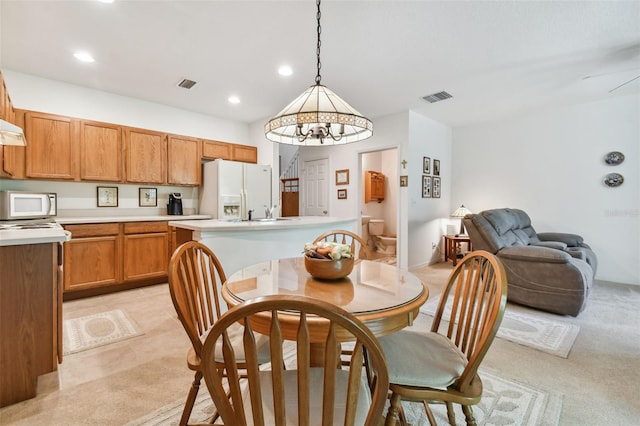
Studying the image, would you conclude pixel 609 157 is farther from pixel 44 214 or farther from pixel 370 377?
pixel 44 214

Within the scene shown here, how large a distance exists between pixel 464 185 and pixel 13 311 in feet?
20.1

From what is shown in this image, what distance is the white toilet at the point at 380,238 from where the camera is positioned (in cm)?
621

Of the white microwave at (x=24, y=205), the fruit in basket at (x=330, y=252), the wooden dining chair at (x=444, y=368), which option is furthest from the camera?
the white microwave at (x=24, y=205)

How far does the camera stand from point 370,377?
4.76ft

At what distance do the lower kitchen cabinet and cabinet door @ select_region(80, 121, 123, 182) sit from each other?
2.31ft

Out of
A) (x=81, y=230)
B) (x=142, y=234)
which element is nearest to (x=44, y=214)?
(x=81, y=230)

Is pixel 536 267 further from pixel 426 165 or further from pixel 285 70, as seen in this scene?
pixel 285 70

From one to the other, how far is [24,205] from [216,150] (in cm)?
243

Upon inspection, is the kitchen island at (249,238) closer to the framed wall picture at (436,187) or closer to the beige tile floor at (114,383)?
the beige tile floor at (114,383)

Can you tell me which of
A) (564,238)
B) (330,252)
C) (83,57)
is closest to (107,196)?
(83,57)

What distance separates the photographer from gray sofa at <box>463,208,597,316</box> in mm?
2824

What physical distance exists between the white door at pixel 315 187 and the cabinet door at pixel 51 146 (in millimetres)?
3693

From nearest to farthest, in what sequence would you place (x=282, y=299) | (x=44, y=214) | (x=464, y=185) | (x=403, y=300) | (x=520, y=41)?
1. (x=282, y=299)
2. (x=403, y=300)
3. (x=520, y=41)
4. (x=44, y=214)
5. (x=464, y=185)

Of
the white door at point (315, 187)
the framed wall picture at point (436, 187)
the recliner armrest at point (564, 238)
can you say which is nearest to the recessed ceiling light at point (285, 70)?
the white door at point (315, 187)
